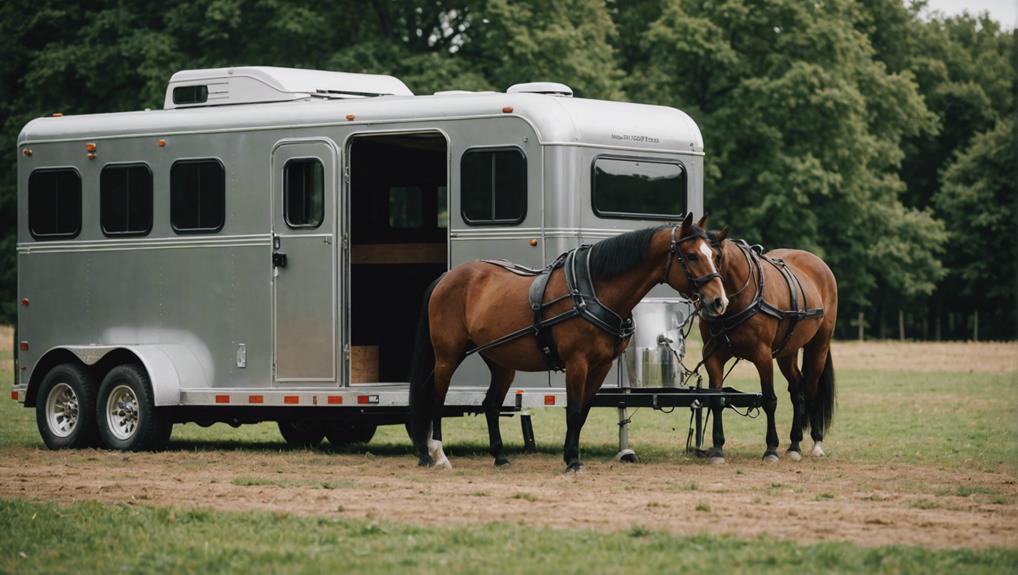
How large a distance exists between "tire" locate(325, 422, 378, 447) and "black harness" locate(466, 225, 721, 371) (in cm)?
458

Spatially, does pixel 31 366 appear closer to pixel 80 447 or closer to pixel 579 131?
pixel 80 447

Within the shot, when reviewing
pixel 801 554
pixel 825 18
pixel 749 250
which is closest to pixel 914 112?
pixel 825 18

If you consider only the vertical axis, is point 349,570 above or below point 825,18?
below

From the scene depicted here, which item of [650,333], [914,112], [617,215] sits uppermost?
[914,112]

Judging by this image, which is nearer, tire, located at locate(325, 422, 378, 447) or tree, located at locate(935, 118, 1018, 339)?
tire, located at locate(325, 422, 378, 447)

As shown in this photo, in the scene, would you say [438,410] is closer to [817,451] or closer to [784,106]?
[817,451]

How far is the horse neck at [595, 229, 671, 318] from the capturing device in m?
13.4

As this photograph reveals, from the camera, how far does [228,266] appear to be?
639 inches

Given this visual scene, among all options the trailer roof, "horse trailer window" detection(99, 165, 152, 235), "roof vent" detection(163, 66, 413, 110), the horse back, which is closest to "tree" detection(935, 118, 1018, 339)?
the horse back

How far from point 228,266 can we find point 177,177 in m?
1.13

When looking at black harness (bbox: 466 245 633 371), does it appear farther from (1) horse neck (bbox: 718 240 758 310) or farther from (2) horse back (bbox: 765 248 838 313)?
(2) horse back (bbox: 765 248 838 313)

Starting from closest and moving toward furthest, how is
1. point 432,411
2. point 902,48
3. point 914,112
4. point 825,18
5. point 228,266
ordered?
point 432,411 < point 228,266 < point 825,18 < point 914,112 < point 902,48

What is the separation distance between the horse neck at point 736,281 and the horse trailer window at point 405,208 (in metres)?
3.71

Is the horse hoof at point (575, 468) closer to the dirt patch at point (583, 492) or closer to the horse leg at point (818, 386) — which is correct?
the dirt patch at point (583, 492)
